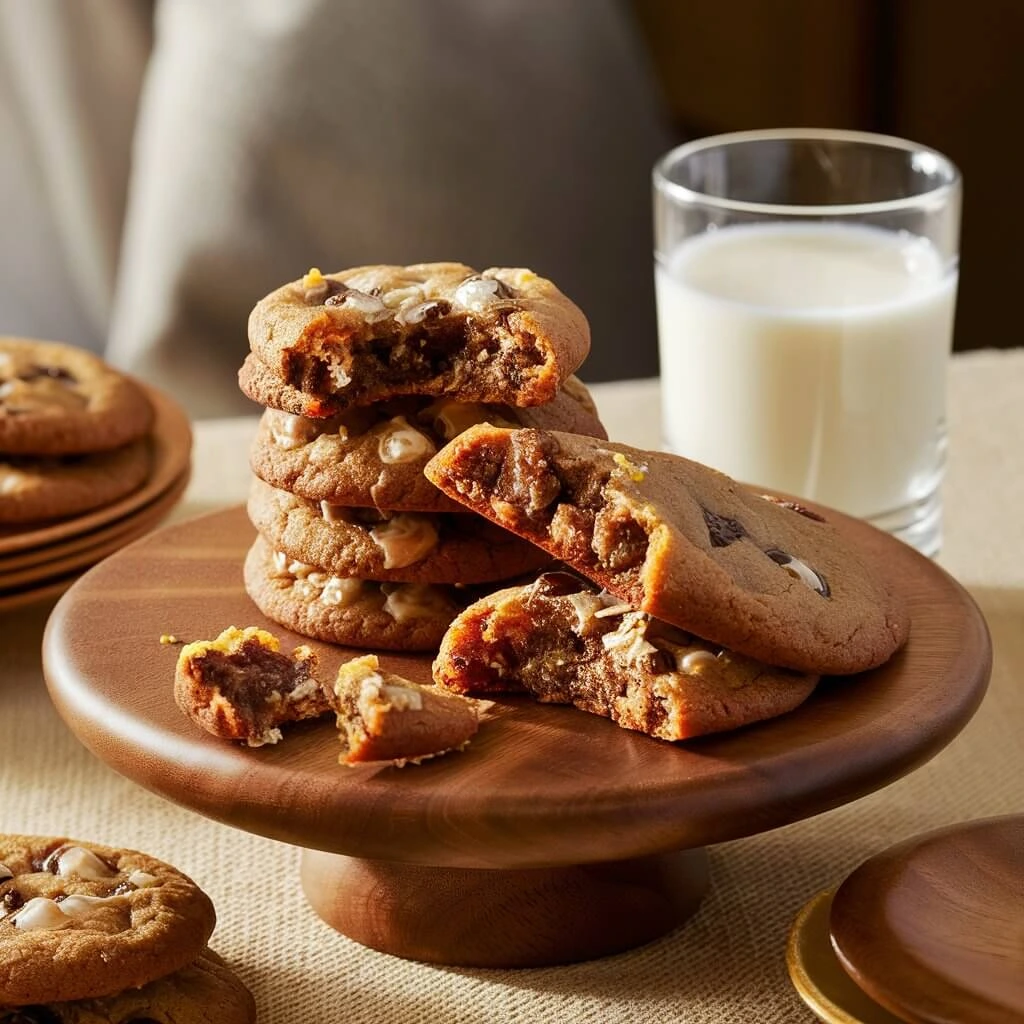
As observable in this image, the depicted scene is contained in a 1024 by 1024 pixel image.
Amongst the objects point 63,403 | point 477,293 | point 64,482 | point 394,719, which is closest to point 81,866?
point 394,719

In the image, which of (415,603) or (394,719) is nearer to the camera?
(394,719)

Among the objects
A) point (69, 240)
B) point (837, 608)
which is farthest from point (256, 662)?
point (69, 240)

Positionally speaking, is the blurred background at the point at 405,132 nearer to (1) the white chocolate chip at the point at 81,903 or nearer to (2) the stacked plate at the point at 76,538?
A: (2) the stacked plate at the point at 76,538

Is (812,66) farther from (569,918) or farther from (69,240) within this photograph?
(569,918)

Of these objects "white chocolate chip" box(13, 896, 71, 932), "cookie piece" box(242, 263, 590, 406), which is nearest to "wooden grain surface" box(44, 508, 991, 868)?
"white chocolate chip" box(13, 896, 71, 932)

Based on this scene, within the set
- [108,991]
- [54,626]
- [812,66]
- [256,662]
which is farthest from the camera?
[812,66]

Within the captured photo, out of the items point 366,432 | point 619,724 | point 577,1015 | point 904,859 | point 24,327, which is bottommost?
point 24,327

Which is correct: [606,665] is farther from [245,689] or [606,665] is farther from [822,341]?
[822,341]
